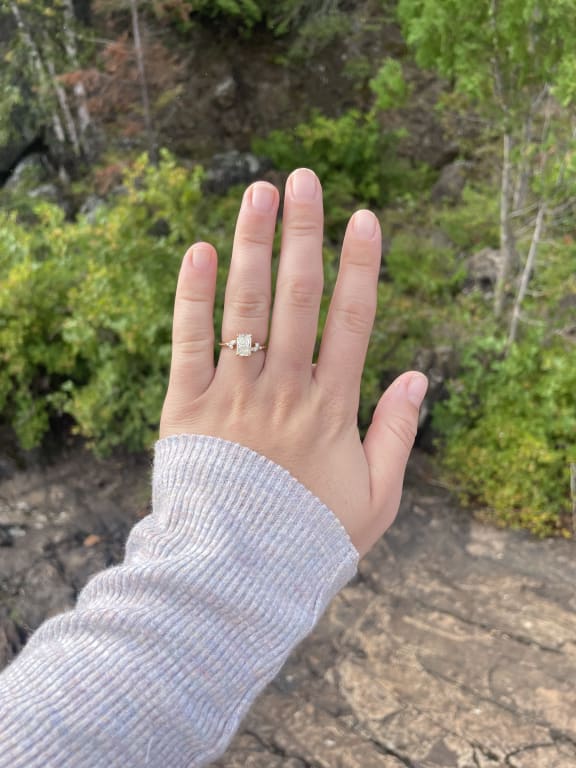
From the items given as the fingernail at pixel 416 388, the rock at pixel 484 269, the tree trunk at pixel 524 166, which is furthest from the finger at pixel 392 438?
the rock at pixel 484 269

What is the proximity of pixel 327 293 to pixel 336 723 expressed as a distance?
236 cm

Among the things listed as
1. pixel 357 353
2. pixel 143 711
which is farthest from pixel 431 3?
pixel 143 711

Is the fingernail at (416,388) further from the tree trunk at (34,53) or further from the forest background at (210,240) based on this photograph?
the tree trunk at (34,53)

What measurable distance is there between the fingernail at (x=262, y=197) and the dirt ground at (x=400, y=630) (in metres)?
1.95

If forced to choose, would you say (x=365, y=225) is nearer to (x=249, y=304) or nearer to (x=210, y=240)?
(x=249, y=304)

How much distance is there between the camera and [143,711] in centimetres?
84

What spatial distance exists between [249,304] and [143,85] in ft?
16.1

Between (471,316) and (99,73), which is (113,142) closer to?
(99,73)

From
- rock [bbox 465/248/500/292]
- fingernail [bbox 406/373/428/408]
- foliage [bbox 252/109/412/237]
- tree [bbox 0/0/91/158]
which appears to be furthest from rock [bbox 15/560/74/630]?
foliage [bbox 252/109/412/237]

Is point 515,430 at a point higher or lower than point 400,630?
higher

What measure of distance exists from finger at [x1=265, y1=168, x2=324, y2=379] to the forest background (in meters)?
2.02

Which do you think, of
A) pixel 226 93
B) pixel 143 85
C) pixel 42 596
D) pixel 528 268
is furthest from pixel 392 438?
pixel 226 93

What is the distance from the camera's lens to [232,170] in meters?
7.18

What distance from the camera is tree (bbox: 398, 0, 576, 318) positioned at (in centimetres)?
264
